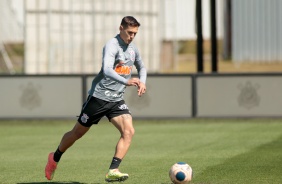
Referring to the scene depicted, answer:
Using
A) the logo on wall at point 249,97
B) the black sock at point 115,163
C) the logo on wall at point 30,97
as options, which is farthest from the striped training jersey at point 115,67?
the logo on wall at point 30,97

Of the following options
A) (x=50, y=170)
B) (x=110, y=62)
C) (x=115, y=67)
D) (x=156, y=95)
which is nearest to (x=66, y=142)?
(x=50, y=170)

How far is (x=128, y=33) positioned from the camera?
12141 mm

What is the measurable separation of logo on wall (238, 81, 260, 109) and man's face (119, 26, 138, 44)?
1271 centimetres

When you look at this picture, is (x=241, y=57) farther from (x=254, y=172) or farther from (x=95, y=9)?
(x=254, y=172)

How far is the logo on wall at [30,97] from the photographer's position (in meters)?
24.9

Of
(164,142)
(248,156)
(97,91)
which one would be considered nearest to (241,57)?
(164,142)

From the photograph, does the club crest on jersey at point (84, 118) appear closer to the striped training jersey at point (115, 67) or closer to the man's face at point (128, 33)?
the striped training jersey at point (115, 67)

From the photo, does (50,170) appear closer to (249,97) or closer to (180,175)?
(180,175)

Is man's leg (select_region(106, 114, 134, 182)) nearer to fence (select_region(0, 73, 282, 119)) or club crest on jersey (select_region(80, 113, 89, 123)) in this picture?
club crest on jersey (select_region(80, 113, 89, 123))

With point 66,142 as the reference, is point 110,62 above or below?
above

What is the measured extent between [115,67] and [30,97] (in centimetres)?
1288

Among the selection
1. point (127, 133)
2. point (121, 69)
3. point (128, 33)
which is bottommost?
point (127, 133)

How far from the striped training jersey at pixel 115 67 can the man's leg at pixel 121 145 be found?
291 millimetres

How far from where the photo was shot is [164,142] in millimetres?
18844
